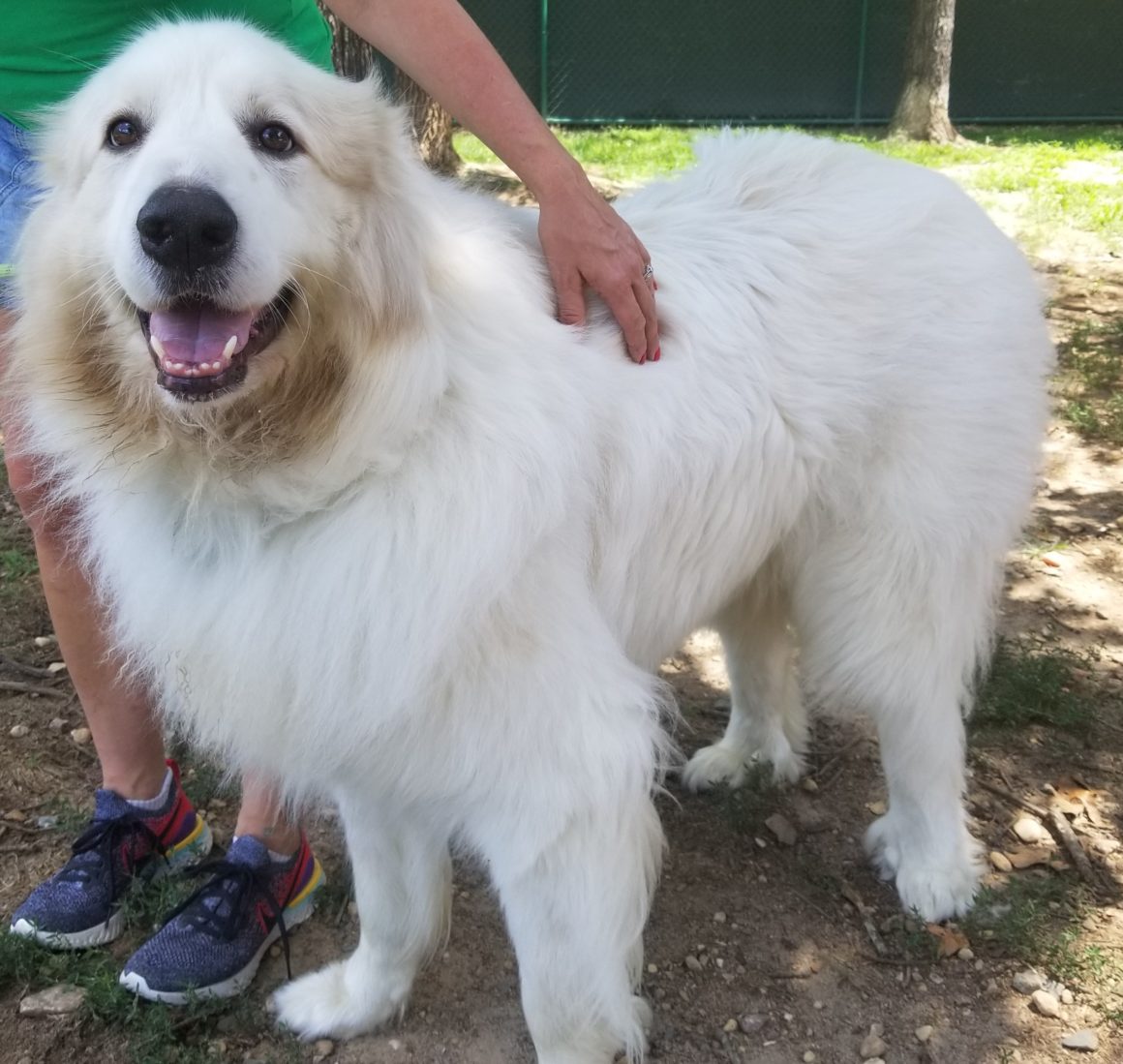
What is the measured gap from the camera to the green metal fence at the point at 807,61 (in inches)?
533

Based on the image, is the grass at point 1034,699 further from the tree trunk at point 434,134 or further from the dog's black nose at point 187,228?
the tree trunk at point 434,134

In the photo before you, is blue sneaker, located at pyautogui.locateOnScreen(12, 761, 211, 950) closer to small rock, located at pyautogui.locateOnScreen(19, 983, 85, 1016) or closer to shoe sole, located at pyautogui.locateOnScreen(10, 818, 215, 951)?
shoe sole, located at pyautogui.locateOnScreen(10, 818, 215, 951)

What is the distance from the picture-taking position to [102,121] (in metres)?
1.69

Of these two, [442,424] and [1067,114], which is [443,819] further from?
[1067,114]

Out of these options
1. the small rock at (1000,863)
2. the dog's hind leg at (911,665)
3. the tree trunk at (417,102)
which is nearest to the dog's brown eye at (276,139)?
the dog's hind leg at (911,665)

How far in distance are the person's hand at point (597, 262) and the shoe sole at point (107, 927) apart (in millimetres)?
1671

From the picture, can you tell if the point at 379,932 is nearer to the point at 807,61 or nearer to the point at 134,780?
the point at 134,780

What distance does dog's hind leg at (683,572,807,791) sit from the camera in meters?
3.01

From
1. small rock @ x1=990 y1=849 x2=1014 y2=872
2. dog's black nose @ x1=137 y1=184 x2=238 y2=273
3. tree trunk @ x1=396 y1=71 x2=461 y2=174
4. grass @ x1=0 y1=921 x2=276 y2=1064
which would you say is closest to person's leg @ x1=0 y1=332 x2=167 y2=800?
grass @ x1=0 y1=921 x2=276 y2=1064

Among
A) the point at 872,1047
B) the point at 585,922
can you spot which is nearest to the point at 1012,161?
the point at 872,1047

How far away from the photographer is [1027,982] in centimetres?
242

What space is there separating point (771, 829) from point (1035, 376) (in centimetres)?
132

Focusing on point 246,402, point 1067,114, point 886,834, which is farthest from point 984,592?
point 1067,114

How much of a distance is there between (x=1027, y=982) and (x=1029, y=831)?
524 millimetres
